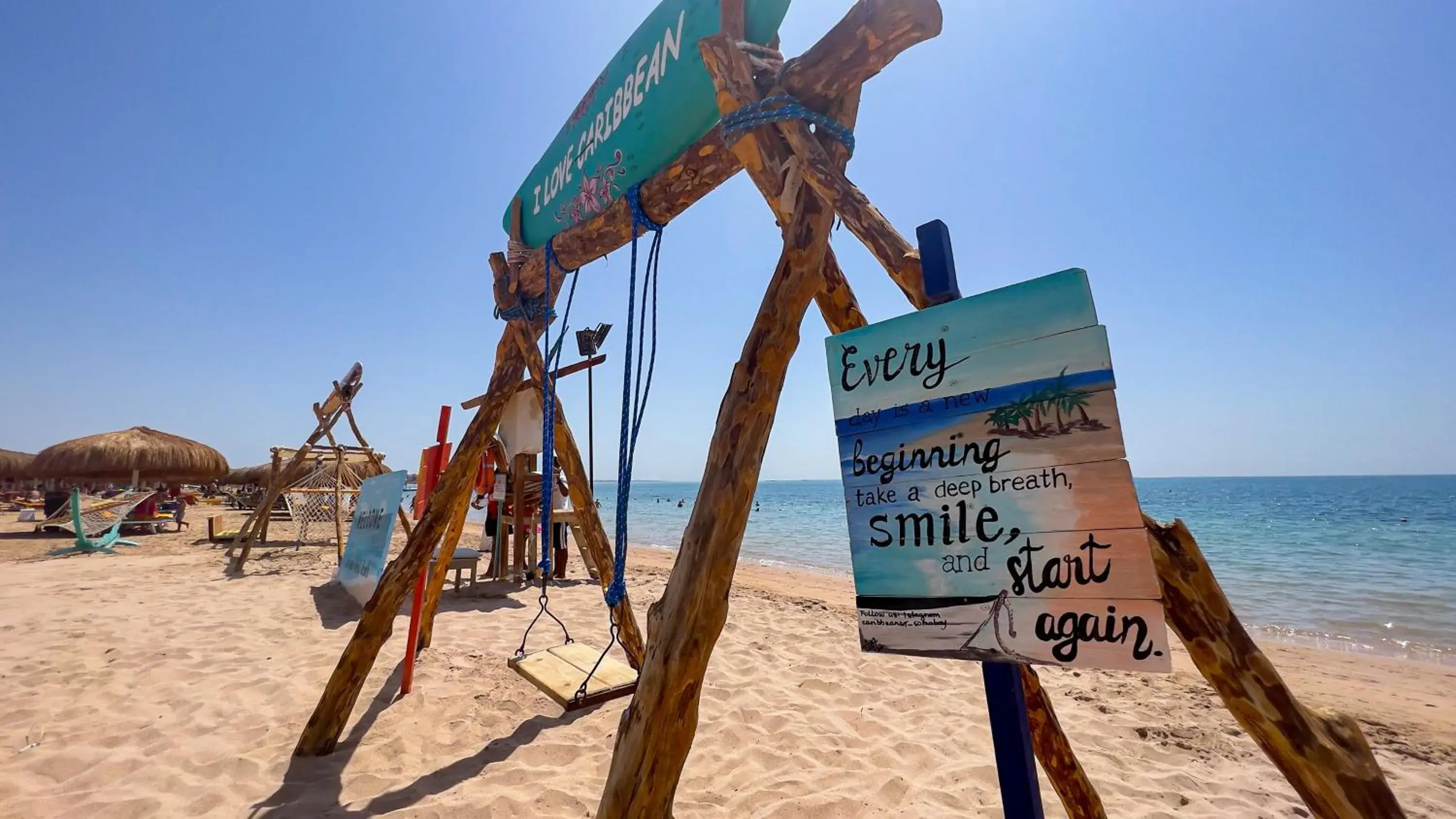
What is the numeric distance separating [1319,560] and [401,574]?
2100 centimetres

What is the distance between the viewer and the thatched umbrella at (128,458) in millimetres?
20094

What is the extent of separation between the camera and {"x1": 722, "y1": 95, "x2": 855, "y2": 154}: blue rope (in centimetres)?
193

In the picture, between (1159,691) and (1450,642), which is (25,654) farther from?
(1450,642)

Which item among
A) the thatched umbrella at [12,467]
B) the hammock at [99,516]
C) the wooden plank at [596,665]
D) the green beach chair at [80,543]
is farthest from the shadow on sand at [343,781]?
the thatched umbrella at [12,467]

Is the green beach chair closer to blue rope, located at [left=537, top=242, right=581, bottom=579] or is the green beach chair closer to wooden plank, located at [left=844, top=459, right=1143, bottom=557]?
blue rope, located at [left=537, top=242, right=581, bottom=579]

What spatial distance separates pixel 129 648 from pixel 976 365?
655 centimetres

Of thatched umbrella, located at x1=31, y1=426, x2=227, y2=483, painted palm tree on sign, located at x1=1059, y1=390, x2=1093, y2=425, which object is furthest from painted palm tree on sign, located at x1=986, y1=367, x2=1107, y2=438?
thatched umbrella, located at x1=31, y1=426, x2=227, y2=483

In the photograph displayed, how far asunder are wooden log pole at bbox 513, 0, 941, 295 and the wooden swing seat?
254 cm

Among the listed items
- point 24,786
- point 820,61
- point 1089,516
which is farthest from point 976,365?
point 24,786

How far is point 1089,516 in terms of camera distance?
3.87 ft

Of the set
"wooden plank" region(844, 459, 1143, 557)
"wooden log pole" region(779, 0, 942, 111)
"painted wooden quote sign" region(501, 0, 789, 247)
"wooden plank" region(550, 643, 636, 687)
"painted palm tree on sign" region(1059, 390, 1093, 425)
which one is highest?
"painted wooden quote sign" region(501, 0, 789, 247)

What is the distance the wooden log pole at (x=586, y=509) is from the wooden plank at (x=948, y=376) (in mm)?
2679

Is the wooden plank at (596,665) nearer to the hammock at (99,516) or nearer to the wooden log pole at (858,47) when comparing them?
the wooden log pole at (858,47)

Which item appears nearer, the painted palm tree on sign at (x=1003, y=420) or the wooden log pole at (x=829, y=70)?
the painted palm tree on sign at (x=1003, y=420)
